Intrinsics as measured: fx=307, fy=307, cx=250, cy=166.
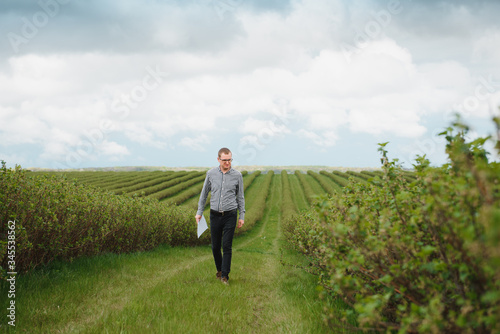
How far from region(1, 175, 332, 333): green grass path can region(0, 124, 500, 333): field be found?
0.03 m

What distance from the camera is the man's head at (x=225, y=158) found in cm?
657

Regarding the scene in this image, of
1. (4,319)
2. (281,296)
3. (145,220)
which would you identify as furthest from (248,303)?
(145,220)

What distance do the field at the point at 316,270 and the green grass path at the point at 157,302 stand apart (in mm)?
26

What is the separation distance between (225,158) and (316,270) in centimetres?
312

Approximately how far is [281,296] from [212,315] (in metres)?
1.89

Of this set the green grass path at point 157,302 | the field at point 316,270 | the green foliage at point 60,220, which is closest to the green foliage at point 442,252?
the field at point 316,270

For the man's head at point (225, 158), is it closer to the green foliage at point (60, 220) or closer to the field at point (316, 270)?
the field at point (316, 270)

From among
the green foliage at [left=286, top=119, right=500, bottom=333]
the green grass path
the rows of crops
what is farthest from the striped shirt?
the rows of crops

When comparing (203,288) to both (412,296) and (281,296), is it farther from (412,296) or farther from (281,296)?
(412,296)

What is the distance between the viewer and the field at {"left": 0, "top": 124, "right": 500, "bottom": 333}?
2.17 metres

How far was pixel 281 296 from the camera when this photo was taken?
590 centimetres

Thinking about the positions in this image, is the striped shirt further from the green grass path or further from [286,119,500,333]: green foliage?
[286,119,500,333]: green foliage
